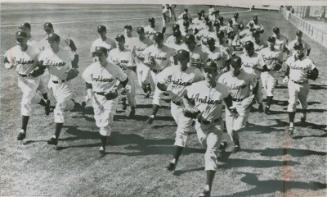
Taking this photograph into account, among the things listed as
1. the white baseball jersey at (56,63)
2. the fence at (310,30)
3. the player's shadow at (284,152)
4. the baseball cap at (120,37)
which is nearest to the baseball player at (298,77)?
the player's shadow at (284,152)

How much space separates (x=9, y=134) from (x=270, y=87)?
662 centimetres

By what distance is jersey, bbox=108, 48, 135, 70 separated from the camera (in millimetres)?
11320

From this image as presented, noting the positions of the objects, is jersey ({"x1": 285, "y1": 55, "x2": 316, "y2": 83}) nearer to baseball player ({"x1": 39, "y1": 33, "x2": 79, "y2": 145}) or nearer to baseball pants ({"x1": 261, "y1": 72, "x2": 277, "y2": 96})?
baseball pants ({"x1": 261, "y1": 72, "x2": 277, "y2": 96})

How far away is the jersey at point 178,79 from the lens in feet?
28.0

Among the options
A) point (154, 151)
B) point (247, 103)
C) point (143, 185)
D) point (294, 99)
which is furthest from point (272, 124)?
point (143, 185)

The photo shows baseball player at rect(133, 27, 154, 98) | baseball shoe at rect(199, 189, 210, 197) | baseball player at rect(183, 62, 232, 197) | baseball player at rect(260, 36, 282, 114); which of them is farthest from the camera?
baseball player at rect(133, 27, 154, 98)

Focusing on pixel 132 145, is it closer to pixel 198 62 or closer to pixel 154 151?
pixel 154 151

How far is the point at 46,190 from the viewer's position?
7.37 meters

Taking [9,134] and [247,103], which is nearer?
[247,103]

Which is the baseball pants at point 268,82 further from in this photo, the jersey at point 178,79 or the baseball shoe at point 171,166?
the baseball shoe at point 171,166

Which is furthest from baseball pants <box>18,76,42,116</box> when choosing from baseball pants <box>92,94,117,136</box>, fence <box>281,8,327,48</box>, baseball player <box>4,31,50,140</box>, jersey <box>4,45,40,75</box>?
fence <box>281,8,327,48</box>

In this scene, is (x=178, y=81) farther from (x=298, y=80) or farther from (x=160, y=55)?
(x=298, y=80)

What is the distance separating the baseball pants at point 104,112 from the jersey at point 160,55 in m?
3.08

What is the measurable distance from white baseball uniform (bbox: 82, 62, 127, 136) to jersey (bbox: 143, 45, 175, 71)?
2868mm
